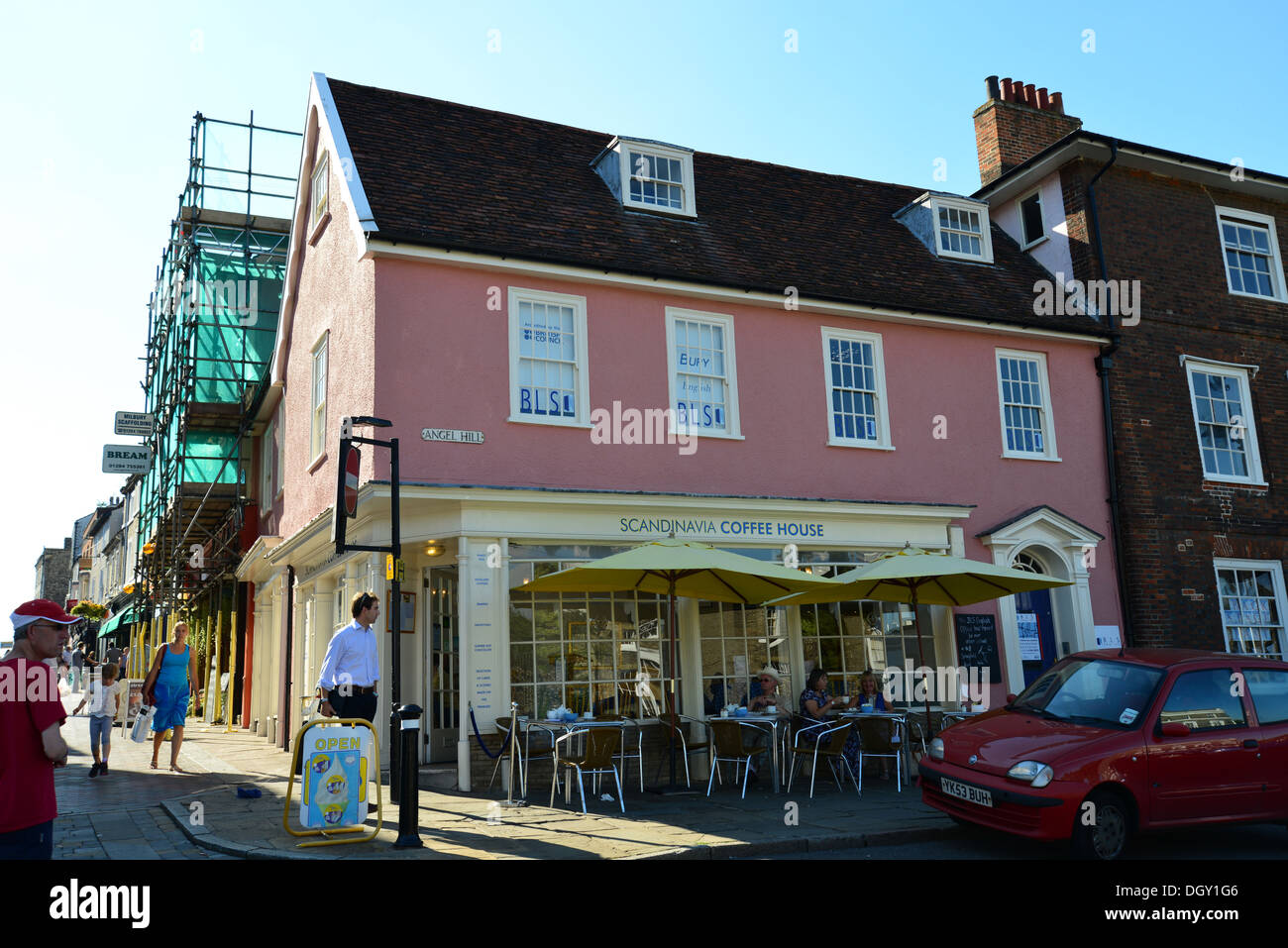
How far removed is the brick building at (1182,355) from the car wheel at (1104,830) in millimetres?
9025

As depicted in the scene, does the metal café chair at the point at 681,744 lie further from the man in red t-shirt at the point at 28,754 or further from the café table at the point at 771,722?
the man in red t-shirt at the point at 28,754

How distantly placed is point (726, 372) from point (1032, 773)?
7695mm

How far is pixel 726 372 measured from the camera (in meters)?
14.2

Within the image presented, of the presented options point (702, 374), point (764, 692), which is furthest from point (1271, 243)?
point (764, 692)

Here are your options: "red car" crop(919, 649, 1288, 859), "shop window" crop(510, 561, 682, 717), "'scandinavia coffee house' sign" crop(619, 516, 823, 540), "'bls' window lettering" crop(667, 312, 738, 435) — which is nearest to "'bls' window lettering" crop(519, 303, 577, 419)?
"'bls' window lettering" crop(667, 312, 738, 435)

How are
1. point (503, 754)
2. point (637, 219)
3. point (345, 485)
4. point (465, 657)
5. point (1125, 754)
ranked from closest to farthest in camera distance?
point (1125, 754) < point (345, 485) < point (503, 754) < point (465, 657) < point (637, 219)

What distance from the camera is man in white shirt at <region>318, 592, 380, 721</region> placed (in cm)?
958

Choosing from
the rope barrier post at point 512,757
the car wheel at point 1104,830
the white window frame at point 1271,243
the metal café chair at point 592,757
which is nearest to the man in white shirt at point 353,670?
the rope barrier post at point 512,757

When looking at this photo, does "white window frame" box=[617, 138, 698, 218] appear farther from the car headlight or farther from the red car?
the car headlight

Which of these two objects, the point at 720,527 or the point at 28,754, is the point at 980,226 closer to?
the point at 720,527

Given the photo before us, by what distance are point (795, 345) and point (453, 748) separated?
750 cm

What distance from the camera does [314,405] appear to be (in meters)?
15.5

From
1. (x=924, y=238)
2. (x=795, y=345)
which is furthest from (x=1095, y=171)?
(x=795, y=345)

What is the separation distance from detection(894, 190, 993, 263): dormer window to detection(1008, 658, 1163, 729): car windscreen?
10216 mm
